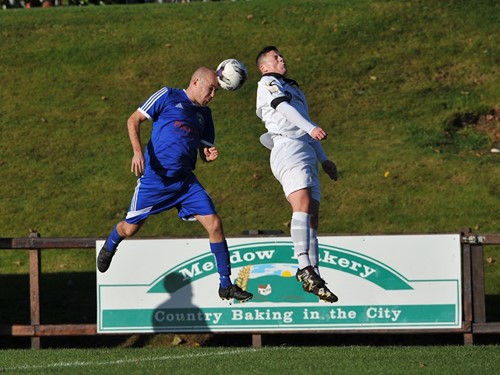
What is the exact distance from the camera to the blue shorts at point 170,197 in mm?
10242

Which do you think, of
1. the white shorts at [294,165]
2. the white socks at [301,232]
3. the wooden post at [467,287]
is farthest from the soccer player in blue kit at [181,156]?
the wooden post at [467,287]

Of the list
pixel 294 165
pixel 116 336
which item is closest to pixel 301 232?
pixel 294 165

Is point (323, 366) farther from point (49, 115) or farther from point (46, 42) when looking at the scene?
point (46, 42)

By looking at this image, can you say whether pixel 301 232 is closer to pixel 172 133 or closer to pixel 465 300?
pixel 172 133

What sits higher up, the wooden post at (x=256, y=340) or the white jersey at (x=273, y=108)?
the white jersey at (x=273, y=108)

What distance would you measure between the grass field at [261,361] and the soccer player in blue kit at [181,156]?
32.3 inches

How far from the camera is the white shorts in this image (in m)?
9.79

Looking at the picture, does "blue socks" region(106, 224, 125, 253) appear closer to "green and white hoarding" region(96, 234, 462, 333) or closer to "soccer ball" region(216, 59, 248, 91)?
"soccer ball" region(216, 59, 248, 91)

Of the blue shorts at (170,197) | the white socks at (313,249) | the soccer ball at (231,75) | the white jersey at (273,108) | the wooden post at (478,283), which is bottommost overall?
the wooden post at (478,283)

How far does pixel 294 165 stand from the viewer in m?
9.80

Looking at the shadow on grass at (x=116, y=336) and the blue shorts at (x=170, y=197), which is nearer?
the blue shorts at (x=170, y=197)

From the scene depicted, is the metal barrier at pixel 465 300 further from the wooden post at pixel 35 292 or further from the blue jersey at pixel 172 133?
the blue jersey at pixel 172 133

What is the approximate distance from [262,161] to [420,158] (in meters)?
2.67

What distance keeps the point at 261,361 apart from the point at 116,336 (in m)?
4.04
